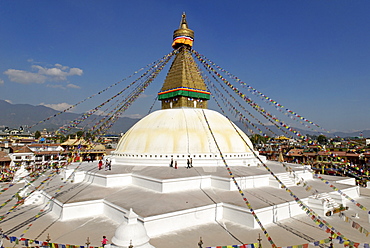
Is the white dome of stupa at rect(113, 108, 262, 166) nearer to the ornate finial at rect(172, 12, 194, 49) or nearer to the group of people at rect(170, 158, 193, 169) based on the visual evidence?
the group of people at rect(170, 158, 193, 169)

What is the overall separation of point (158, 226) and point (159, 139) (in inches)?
218

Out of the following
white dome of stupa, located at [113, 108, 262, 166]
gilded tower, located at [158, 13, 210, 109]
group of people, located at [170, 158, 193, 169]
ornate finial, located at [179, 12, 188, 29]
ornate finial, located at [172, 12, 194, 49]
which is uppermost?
ornate finial, located at [179, 12, 188, 29]

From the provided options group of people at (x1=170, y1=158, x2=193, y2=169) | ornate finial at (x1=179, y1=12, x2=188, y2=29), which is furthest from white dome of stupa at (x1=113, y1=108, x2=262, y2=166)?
ornate finial at (x1=179, y1=12, x2=188, y2=29)

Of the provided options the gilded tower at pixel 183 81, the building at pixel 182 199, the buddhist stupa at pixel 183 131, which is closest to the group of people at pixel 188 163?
the building at pixel 182 199

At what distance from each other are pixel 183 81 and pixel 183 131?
3.09 m

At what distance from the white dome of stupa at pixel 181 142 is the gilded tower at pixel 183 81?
1.07 metres

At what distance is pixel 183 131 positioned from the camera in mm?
11430

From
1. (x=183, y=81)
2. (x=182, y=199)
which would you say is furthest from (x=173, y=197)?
(x=183, y=81)

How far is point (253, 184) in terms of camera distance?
29.5 feet

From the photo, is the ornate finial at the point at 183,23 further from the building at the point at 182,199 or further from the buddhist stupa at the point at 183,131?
the building at the point at 182,199

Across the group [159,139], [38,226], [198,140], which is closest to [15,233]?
[38,226]

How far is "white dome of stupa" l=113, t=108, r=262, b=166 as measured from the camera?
10977mm

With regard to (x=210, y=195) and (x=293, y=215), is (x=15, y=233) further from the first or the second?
(x=293, y=215)

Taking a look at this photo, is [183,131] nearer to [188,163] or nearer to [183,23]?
[188,163]
